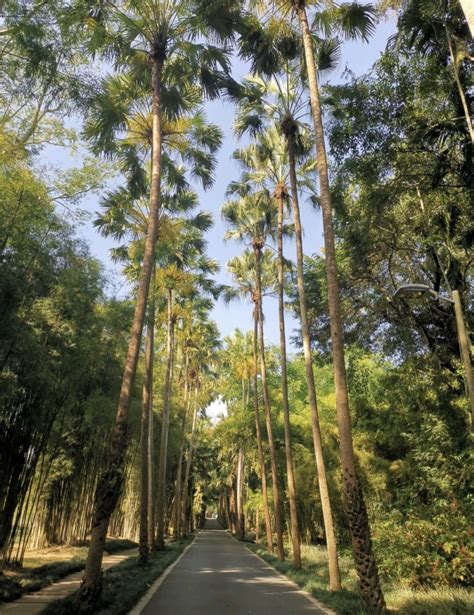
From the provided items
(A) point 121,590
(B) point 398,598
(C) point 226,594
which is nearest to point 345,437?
(B) point 398,598

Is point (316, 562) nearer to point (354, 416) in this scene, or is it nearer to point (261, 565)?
point (261, 565)

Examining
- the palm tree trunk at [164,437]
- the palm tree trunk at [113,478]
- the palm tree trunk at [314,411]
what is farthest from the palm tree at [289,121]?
the palm tree trunk at [164,437]

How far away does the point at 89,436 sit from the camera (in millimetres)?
20031

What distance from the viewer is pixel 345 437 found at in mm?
8086

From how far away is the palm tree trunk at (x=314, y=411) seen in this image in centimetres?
1009

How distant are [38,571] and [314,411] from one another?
27.9 ft

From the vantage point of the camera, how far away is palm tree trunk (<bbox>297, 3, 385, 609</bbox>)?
7344 mm

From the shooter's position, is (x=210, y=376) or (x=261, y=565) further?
(x=210, y=376)

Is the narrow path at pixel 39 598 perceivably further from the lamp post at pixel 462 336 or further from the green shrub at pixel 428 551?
the lamp post at pixel 462 336

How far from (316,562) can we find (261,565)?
197 centimetres

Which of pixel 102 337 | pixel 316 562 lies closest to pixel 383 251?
pixel 102 337

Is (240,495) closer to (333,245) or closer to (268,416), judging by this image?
(268,416)

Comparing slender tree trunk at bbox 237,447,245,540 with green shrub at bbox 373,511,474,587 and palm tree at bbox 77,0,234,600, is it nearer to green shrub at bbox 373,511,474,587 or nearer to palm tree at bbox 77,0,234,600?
green shrub at bbox 373,511,474,587

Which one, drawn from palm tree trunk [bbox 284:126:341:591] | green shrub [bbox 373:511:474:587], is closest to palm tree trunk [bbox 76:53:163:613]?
palm tree trunk [bbox 284:126:341:591]
